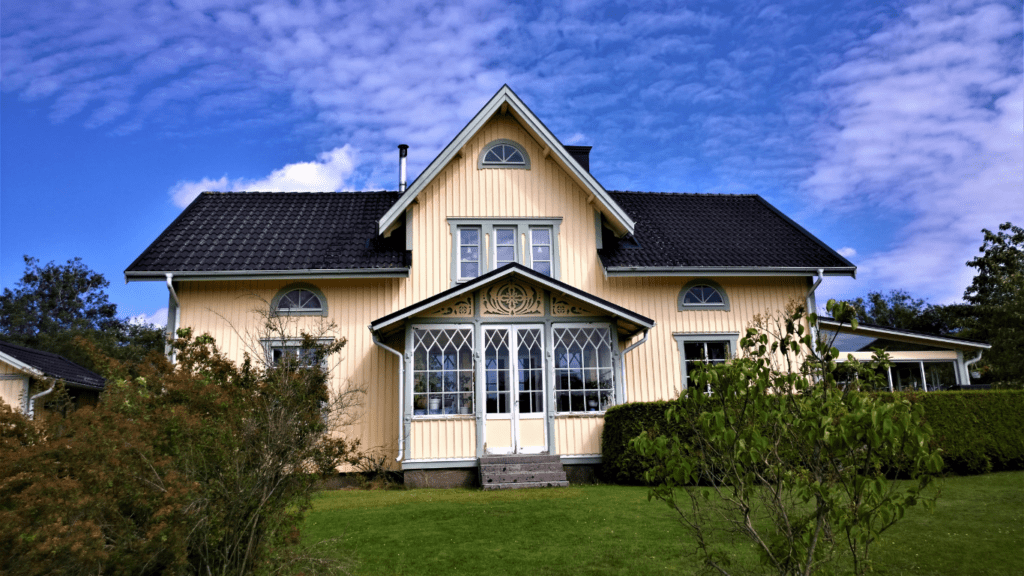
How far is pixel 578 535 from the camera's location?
769cm

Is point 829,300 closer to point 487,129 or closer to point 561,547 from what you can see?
point 561,547

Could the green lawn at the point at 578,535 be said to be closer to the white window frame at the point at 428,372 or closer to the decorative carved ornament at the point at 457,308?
the white window frame at the point at 428,372

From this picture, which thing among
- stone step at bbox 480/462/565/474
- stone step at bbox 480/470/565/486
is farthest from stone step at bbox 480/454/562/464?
stone step at bbox 480/470/565/486

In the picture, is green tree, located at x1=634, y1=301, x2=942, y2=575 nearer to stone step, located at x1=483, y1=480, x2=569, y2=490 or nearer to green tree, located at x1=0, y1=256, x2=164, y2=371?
stone step, located at x1=483, y1=480, x2=569, y2=490

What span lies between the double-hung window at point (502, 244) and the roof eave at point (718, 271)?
1.51 metres

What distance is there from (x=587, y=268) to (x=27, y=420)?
12.3m

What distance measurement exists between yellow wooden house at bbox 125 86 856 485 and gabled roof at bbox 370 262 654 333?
4cm

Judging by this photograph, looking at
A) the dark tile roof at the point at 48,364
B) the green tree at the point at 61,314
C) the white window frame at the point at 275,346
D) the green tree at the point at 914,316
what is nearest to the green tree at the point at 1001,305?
the green tree at the point at 914,316

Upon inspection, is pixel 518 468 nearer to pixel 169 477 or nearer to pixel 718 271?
pixel 718 271

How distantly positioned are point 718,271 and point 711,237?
1.82 metres

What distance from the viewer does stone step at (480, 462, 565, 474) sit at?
485 inches

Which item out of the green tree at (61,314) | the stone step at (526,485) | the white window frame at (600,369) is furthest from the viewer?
the green tree at (61,314)

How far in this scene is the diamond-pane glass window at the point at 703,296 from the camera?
15.6 meters

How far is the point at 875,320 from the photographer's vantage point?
5328cm
